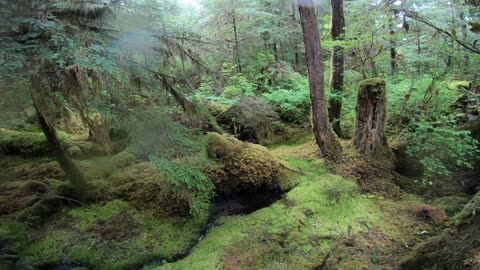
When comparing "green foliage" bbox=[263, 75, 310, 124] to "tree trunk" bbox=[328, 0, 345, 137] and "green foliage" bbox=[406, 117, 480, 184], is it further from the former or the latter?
"green foliage" bbox=[406, 117, 480, 184]

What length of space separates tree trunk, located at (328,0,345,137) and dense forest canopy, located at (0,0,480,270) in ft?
0.13

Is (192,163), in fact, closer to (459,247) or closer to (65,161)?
(65,161)

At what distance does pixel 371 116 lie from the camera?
6.95m

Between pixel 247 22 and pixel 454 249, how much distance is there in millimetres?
10074

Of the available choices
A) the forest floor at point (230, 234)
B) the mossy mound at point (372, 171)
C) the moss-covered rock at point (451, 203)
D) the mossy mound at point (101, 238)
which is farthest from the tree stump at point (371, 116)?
the mossy mound at point (101, 238)

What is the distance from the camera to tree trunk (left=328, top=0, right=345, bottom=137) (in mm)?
7848

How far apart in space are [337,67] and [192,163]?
5.71m

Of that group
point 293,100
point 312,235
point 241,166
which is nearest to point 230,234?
point 312,235

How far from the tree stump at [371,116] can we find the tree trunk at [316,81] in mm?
647

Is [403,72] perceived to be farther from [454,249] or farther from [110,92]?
[110,92]

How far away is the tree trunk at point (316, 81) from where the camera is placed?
6621 millimetres

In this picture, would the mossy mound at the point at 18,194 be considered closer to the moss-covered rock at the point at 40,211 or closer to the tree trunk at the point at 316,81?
the moss-covered rock at the point at 40,211

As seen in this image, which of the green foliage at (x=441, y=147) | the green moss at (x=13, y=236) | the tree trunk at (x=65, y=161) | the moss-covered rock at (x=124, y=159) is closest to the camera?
the green moss at (x=13, y=236)

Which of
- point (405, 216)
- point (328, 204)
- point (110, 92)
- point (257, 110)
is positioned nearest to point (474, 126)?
point (405, 216)
